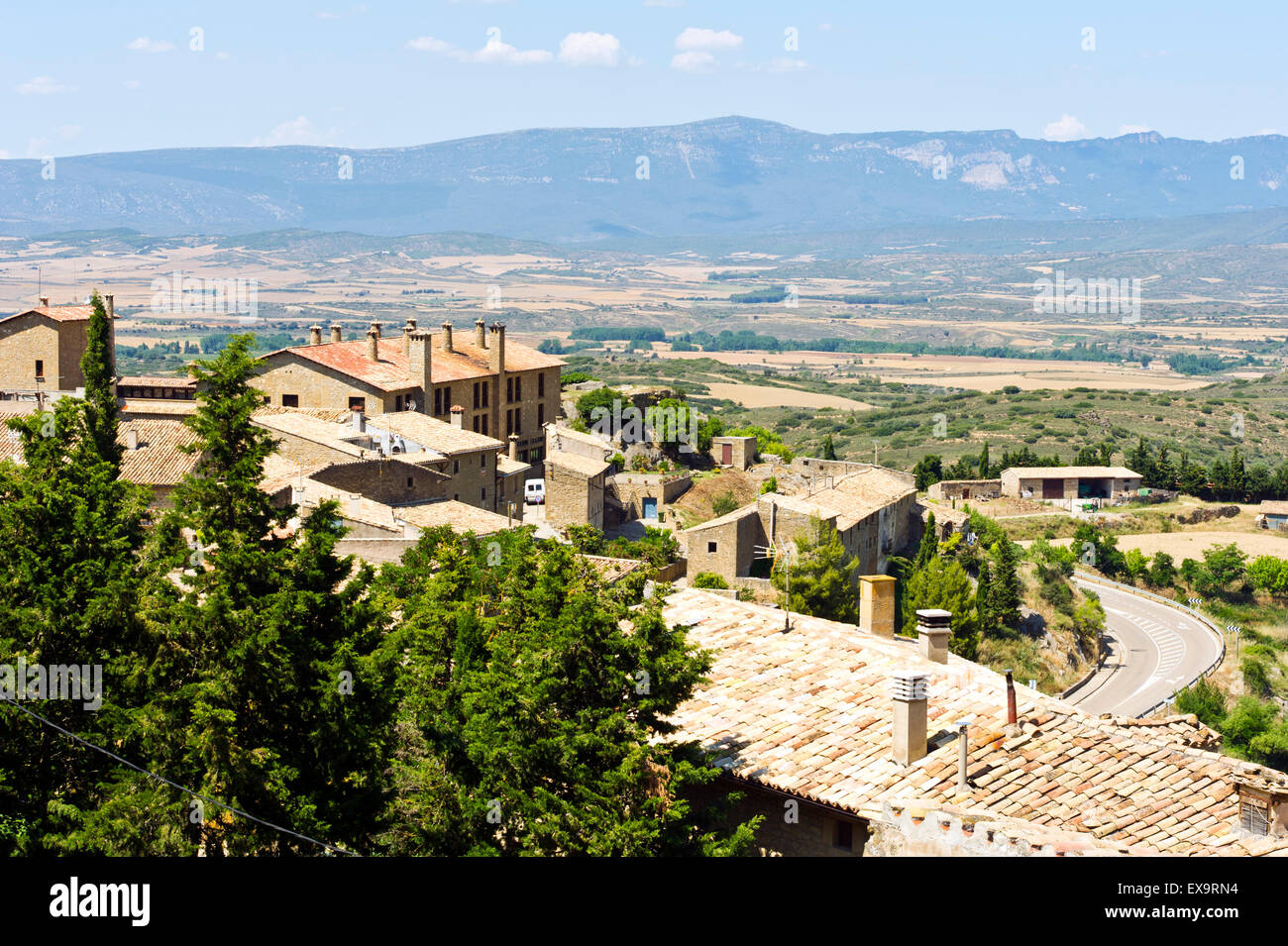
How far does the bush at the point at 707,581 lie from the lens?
134 ft

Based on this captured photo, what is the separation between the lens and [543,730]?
17.2 m

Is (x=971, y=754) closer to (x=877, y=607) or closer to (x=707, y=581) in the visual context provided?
(x=877, y=607)

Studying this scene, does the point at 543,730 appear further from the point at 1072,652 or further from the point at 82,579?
the point at 1072,652

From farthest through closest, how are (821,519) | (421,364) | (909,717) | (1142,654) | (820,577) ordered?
(1142,654), (421,364), (821,519), (820,577), (909,717)

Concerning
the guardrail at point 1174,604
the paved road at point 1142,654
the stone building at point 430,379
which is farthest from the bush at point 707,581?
the guardrail at point 1174,604

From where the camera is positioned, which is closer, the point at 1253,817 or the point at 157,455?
the point at 1253,817

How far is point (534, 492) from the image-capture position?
49.9m

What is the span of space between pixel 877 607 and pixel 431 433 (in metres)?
23.3

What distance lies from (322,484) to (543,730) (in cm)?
2129

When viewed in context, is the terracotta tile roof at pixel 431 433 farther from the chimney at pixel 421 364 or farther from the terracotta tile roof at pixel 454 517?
the terracotta tile roof at pixel 454 517

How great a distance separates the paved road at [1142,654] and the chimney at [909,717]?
26609 millimetres

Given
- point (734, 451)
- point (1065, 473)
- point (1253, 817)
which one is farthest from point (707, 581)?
point (1065, 473)
